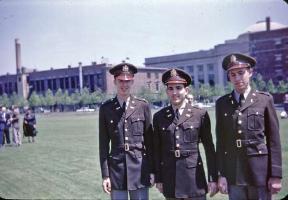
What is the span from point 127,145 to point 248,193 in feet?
4.35

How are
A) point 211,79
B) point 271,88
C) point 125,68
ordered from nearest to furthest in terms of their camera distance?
point 125,68 → point 271,88 → point 211,79

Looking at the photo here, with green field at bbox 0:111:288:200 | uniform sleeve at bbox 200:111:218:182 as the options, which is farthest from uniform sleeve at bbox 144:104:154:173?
green field at bbox 0:111:288:200

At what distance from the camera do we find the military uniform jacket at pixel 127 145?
386 cm

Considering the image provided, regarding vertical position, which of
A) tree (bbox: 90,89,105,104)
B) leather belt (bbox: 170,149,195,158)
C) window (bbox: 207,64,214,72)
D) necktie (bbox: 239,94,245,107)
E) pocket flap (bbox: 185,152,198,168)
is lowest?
pocket flap (bbox: 185,152,198,168)

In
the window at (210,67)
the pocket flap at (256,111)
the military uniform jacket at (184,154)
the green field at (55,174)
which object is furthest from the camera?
the window at (210,67)

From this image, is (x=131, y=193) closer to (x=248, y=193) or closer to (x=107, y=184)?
(x=107, y=184)

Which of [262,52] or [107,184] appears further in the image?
[262,52]

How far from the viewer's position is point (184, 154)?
3.74 m

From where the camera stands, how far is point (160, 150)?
154 inches

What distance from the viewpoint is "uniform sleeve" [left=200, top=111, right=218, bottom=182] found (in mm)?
3735

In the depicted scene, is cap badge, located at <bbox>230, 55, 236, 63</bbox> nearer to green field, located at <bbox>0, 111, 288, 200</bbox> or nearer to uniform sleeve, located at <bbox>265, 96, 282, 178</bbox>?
uniform sleeve, located at <bbox>265, 96, 282, 178</bbox>

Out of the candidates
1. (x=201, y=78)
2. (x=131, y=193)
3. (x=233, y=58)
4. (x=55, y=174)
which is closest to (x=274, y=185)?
(x=233, y=58)

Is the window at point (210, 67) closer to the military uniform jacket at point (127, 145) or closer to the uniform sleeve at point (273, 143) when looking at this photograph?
the military uniform jacket at point (127, 145)

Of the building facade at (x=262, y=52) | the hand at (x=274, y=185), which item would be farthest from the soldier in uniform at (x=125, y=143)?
the building facade at (x=262, y=52)
